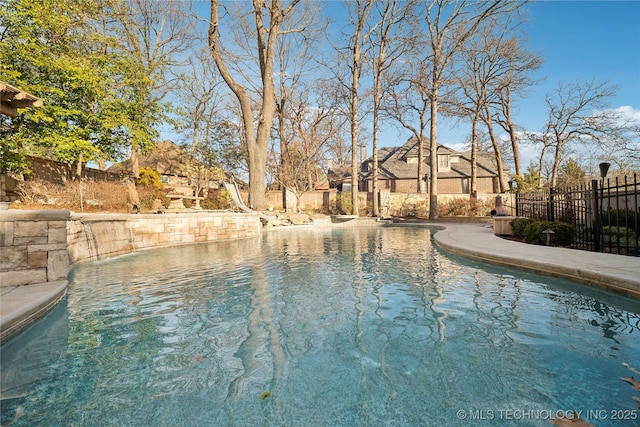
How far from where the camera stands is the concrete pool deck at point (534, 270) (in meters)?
2.95

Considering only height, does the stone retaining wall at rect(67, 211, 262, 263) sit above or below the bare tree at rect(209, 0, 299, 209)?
below

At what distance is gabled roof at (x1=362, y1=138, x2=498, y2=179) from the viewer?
32.2 m

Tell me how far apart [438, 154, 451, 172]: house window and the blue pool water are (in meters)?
30.9

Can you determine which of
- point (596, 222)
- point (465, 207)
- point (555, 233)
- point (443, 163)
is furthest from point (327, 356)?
point (443, 163)

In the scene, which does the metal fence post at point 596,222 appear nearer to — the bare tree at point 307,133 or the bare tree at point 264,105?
the bare tree at point 264,105

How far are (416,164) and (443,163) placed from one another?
9.67 feet

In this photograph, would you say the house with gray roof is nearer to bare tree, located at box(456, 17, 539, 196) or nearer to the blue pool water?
bare tree, located at box(456, 17, 539, 196)

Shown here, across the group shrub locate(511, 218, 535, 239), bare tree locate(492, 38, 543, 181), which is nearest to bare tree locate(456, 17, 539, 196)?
bare tree locate(492, 38, 543, 181)

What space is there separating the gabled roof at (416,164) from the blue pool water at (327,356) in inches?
Answer: 1159

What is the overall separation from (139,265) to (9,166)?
844 centimetres

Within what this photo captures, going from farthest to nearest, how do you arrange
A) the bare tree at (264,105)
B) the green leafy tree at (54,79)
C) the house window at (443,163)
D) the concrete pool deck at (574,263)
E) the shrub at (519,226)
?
the house window at (443,163) < the bare tree at (264,105) < the green leafy tree at (54,79) < the shrub at (519,226) < the concrete pool deck at (574,263)

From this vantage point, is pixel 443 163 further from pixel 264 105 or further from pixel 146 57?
pixel 146 57

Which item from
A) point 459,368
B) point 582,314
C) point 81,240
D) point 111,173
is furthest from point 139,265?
point 111,173

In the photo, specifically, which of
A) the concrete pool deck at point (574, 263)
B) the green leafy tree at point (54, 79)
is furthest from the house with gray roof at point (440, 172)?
the concrete pool deck at point (574, 263)
